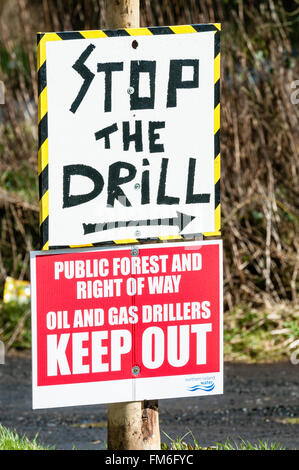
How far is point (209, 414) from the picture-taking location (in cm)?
634

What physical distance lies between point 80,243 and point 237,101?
520cm

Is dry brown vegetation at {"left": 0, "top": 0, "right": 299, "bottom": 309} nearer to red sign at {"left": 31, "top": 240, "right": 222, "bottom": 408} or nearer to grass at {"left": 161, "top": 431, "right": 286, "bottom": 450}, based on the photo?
grass at {"left": 161, "top": 431, "right": 286, "bottom": 450}

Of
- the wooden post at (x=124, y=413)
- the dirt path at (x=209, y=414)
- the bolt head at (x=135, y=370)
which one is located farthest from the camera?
the dirt path at (x=209, y=414)

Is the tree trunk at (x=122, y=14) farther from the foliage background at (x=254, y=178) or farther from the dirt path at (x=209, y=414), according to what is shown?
the foliage background at (x=254, y=178)

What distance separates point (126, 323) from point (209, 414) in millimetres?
2783

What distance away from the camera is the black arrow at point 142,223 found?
368 centimetres

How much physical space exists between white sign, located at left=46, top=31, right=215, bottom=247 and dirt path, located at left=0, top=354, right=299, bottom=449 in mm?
2111

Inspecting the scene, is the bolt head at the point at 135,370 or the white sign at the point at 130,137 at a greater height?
the white sign at the point at 130,137

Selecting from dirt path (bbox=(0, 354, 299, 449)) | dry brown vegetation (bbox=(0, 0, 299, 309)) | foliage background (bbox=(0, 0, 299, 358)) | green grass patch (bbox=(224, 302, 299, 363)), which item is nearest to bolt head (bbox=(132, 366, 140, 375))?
dirt path (bbox=(0, 354, 299, 449))

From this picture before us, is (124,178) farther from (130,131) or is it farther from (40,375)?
(40,375)

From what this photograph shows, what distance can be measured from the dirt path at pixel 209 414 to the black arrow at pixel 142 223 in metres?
2.02

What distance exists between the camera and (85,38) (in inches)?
142

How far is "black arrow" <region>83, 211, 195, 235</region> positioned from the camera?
3.68 m

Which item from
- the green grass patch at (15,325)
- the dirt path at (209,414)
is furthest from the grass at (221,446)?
the green grass patch at (15,325)
